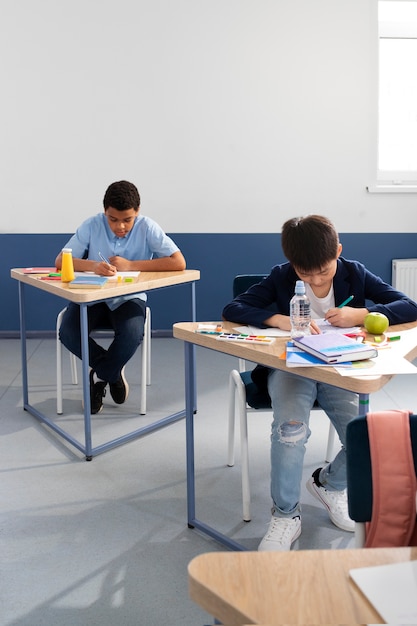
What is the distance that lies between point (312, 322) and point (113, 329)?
4.67 feet

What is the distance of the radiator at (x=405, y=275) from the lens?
15.6 ft

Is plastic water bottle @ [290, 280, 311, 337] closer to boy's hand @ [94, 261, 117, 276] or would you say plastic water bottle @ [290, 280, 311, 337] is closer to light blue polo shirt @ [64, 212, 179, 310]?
boy's hand @ [94, 261, 117, 276]

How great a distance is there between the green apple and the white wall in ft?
8.70

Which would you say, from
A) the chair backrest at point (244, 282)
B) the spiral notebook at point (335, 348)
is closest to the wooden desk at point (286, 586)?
the spiral notebook at point (335, 348)

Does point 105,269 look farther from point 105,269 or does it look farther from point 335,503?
point 335,503

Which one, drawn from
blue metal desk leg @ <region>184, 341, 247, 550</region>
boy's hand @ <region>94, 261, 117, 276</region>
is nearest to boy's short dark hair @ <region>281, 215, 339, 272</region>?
blue metal desk leg @ <region>184, 341, 247, 550</region>

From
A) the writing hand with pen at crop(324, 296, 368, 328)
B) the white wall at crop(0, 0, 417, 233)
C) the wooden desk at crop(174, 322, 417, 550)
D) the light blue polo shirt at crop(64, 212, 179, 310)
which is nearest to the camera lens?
the wooden desk at crop(174, 322, 417, 550)

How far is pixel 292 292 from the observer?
242cm

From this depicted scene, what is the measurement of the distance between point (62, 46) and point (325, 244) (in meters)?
3.13

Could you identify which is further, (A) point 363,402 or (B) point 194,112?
(B) point 194,112

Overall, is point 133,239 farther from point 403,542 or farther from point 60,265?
point 403,542

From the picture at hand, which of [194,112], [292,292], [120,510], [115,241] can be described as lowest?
[120,510]

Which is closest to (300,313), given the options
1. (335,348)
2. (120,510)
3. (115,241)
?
(335,348)

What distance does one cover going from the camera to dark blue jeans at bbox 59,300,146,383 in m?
3.26
